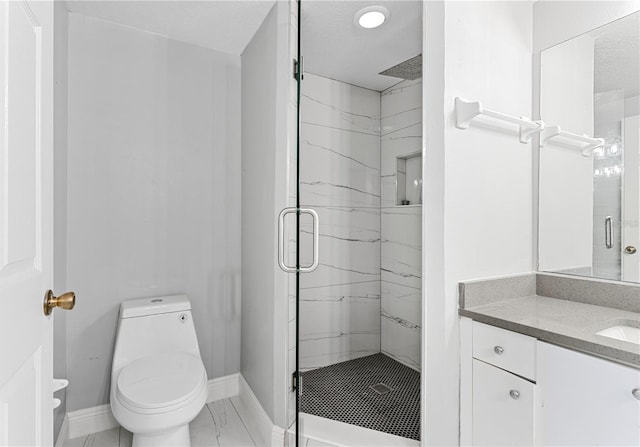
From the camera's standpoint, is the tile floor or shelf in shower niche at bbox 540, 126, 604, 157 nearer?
shelf in shower niche at bbox 540, 126, 604, 157

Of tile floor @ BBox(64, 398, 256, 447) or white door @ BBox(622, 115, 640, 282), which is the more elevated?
white door @ BBox(622, 115, 640, 282)

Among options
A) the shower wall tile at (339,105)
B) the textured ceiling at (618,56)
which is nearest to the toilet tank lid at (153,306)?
the shower wall tile at (339,105)

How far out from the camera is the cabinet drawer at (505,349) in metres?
1.29

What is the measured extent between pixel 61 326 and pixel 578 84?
111 inches

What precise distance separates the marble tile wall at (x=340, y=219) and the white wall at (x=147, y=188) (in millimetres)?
543

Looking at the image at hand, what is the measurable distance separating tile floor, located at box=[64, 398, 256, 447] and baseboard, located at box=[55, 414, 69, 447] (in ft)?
0.13

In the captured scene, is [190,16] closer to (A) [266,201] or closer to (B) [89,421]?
(A) [266,201]

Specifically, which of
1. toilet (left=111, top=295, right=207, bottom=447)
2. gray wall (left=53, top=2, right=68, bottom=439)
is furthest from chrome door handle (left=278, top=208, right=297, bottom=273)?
gray wall (left=53, top=2, right=68, bottom=439)

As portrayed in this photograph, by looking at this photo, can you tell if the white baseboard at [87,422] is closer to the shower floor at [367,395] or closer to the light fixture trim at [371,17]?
the shower floor at [367,395]

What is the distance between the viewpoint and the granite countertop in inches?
42.9

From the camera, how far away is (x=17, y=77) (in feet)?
2.08

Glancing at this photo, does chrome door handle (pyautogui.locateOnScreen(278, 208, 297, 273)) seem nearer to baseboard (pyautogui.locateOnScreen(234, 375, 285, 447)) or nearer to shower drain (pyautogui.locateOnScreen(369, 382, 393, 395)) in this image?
baseboard (pyautogui.locateOnScreen(234, 375, 285, 447))

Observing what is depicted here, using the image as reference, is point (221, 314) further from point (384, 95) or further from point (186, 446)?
point (384, 95)

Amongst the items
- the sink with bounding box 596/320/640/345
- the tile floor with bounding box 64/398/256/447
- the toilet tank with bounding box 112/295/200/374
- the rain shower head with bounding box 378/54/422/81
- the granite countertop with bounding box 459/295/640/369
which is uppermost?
the rain shower head with bounding box 378/54/422/81
